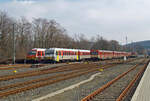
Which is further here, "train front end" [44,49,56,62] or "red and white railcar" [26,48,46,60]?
"red and white railcar" [26,48,46,60]

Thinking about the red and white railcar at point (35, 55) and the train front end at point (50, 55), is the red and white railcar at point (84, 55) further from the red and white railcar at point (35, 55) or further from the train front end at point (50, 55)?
the red and white railcar at point (35, 55)

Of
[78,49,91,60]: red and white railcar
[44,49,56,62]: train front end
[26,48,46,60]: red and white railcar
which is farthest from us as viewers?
[78,49,91,60]: red and white railcar

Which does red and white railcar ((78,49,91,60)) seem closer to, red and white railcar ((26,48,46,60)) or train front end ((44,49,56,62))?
train front end ((44,49,56,62))

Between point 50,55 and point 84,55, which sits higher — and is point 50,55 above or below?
above

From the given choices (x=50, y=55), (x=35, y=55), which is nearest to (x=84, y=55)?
(x=50, y=55)

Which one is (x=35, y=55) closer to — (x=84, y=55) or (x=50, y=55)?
(x=50, y=55)

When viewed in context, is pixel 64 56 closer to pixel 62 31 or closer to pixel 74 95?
pixel 74 95

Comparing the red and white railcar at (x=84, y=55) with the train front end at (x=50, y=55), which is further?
the red and white railcar at (x=84, y=55)

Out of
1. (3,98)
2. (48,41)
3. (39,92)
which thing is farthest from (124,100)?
(48,41)

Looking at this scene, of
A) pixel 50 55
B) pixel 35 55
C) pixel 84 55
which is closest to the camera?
pixel 50 55

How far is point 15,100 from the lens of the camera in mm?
7977

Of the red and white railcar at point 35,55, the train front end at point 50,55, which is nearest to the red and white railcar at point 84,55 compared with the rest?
the train front end at point 50,55

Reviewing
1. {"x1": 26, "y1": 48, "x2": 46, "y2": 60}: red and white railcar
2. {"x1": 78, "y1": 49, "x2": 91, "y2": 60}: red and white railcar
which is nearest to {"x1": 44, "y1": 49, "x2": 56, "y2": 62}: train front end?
{"x1": 26, "y1": 48, "x2": 46, "y2": 60}: red and white railcar

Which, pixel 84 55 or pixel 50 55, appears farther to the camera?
pixel 84 55
